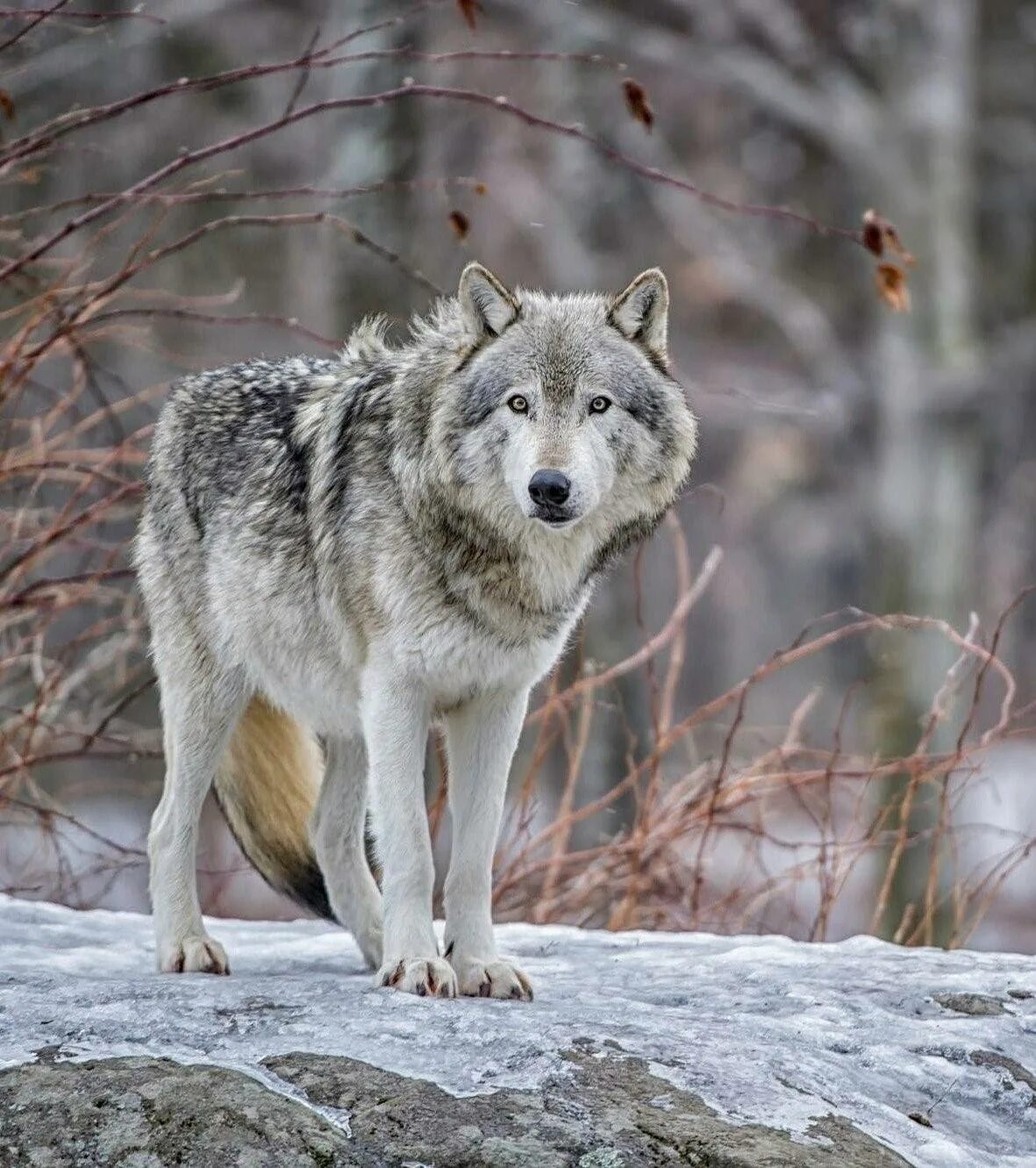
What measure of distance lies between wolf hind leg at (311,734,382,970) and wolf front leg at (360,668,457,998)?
1.92ft

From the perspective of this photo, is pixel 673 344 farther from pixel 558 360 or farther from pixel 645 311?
pixel 558 360

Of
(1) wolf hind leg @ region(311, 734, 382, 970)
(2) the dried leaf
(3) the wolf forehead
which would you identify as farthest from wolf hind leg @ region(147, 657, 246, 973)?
(2) the dried leaf

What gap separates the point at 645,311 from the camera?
169 inches

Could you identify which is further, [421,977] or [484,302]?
[484,302]

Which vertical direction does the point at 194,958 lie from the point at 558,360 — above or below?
below

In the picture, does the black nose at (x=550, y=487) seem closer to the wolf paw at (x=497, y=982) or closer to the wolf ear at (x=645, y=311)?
the wolf ear at (x=645, y=311)

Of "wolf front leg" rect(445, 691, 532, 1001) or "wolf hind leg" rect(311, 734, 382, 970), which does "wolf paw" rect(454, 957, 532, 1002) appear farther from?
"wolf hind leg" rect(311, 734, 382, 970)

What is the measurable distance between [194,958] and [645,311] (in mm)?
1993

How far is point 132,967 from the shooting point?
4.20m

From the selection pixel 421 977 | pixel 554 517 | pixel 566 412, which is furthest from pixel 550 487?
pixel 421 977

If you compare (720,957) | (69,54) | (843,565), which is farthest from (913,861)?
(843,565)

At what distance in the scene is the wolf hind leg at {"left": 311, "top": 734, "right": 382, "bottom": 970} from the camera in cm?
457

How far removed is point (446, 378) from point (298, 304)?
13.8 meters

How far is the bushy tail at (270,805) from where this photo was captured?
481 centimetres
